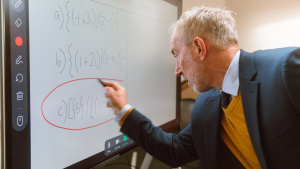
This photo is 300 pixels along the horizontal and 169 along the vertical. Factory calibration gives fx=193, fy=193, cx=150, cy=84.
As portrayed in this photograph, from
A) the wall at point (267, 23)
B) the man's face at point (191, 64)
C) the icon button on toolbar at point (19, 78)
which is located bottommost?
the icon button on toolbar at point (19, 78)

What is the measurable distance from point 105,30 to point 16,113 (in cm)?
41

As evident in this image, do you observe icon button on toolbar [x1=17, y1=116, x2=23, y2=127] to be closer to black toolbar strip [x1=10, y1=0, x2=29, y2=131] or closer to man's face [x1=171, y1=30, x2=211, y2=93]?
black toolbar strip [x1=10, y1=0, x2=29, y2=131]

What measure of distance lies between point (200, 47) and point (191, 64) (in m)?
0.09

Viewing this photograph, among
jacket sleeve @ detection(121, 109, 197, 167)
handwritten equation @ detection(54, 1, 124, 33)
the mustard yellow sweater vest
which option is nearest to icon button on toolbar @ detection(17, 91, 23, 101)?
handwritten equation @ detection(54, 1, 124, 33)

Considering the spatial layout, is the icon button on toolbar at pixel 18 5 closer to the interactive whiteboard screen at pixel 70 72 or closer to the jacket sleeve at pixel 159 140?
the interactive whiteboard screen at pixel 70 72

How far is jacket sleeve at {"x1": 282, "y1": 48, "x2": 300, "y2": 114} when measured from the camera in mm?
530

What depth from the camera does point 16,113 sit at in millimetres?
500

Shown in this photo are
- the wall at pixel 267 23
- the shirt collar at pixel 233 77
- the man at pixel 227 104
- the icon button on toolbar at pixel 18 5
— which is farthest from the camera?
the wall at pixel 267 23

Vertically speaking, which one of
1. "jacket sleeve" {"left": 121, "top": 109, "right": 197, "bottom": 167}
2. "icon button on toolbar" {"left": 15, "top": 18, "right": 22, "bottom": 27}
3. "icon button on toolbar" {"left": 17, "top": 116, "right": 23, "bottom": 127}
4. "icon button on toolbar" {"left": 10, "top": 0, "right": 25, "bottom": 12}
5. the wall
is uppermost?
the wall

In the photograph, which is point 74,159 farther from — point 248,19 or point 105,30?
point 248,19

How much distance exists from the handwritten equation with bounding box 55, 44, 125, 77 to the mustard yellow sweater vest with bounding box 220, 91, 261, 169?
1.59 ft

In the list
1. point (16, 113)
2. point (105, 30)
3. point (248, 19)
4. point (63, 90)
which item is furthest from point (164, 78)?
point (248, 19)

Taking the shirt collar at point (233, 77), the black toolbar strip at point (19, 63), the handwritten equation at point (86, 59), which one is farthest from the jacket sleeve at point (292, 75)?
the black toolbar strip at point (19, 63)

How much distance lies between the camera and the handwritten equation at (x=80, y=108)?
0.62m
